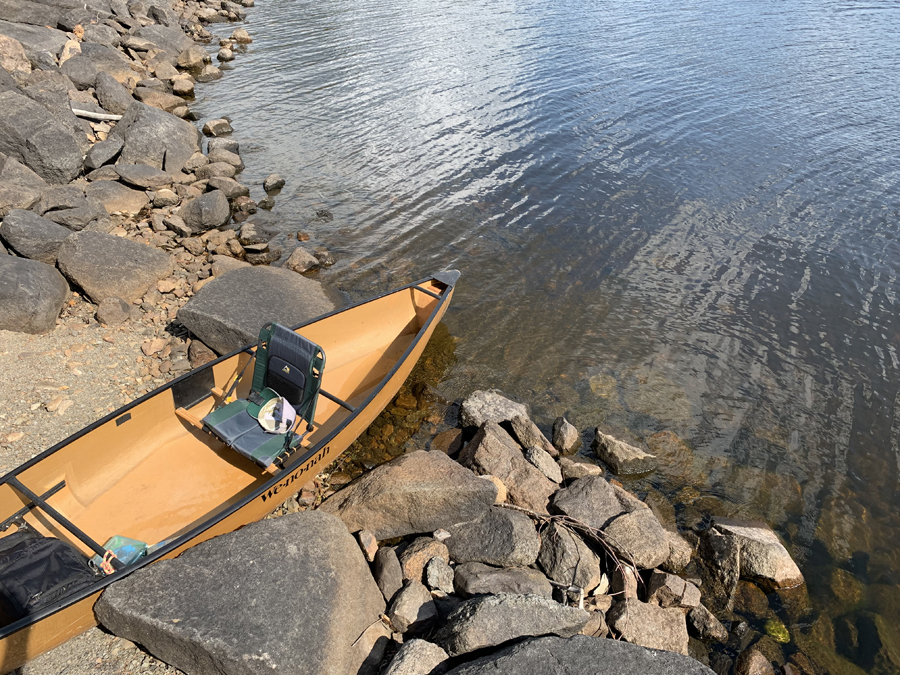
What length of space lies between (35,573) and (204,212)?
9673 mm

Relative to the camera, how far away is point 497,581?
6062 millimetres

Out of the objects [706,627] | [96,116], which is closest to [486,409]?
[706,627]

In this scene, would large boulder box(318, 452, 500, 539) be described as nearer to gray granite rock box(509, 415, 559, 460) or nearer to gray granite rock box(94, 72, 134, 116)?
gray granite rock box(509, 415, 559, 460)

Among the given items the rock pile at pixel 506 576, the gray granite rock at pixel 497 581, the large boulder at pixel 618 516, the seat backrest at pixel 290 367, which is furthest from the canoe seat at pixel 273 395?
the large boulder at pixel 618 516

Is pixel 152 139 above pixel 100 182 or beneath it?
above

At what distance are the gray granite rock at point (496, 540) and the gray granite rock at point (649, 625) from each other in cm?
107

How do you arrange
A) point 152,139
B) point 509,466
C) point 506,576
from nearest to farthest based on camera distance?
1. point 506,576
2. point 509,466
3. point 152,139

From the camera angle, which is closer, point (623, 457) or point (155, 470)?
point (155, 470)

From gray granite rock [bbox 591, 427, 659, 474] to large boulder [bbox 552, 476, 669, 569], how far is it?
0.67 metres

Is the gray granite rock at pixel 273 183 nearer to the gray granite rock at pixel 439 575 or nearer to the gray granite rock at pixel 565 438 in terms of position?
the gray granite rock at pixel 565 438

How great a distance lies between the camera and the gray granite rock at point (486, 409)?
28.8ft

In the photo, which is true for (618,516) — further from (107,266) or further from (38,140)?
(38,140)

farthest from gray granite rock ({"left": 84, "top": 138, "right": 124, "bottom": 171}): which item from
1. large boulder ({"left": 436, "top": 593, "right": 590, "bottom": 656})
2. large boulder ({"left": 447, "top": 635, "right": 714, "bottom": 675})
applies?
large boulder ({"left": 447, "top": 635, "right": 714, "bottom": 675})

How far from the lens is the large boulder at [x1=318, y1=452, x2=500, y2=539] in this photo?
6.73 metres
